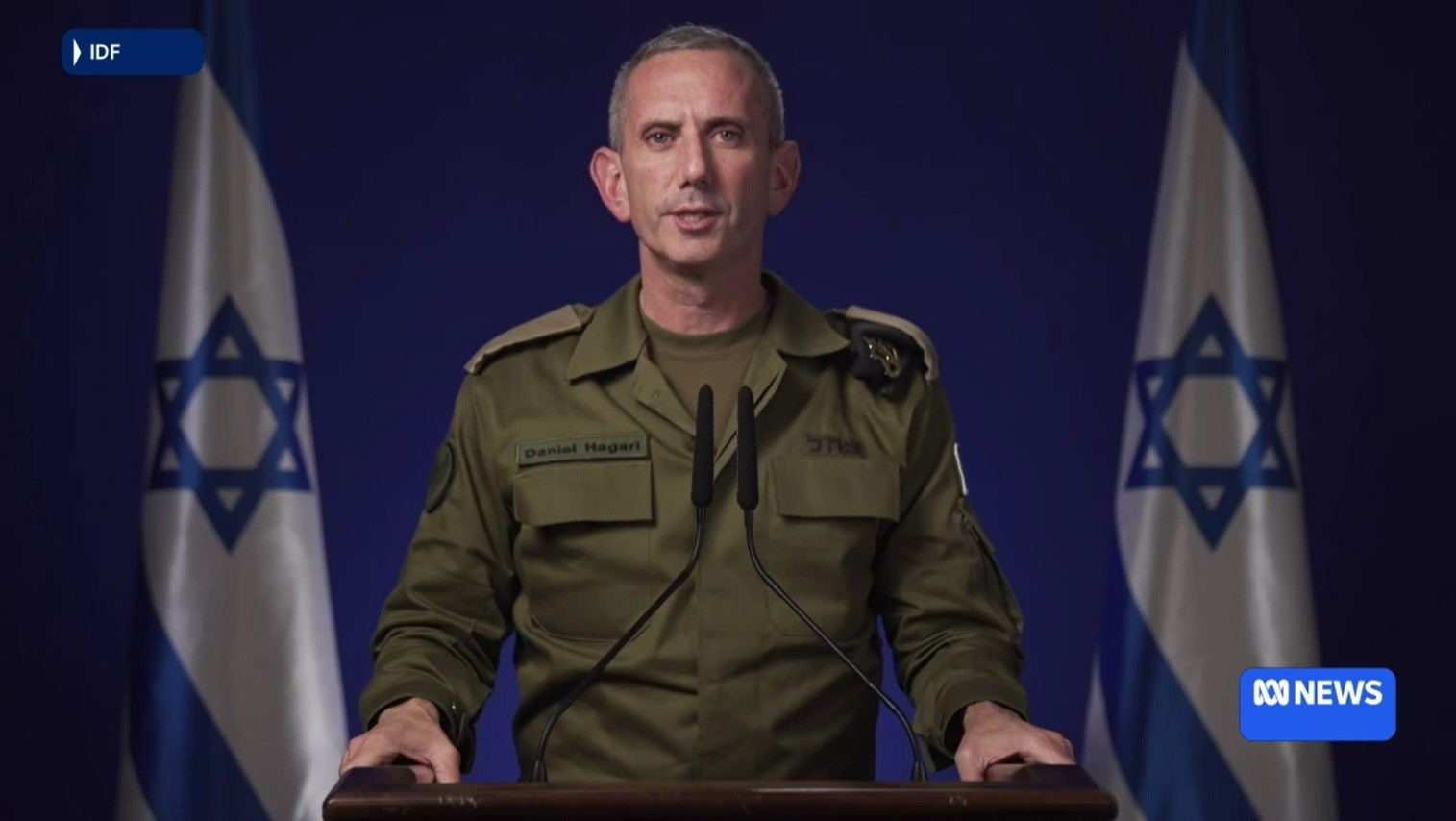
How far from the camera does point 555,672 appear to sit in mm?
2004

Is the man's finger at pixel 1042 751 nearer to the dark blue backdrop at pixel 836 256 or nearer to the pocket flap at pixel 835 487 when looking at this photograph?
the pocket flap at pixel 835 487

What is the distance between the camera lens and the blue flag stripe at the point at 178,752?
9.85 ft

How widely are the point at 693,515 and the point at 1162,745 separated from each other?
1.37 metres

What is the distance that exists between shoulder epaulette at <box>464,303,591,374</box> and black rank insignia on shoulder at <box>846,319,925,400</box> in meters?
0.33

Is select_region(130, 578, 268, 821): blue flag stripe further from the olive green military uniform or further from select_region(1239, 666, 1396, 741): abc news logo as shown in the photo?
select_region(1239, 666, 1396, 741): abc news logo

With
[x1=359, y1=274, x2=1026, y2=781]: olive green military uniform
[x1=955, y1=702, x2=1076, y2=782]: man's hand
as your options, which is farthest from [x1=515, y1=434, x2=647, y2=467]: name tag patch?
[x1=955, y1=702, x2=1076, y2=782]: man's hand

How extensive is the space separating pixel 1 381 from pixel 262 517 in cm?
68

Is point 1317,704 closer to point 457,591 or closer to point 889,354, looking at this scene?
point 889,354

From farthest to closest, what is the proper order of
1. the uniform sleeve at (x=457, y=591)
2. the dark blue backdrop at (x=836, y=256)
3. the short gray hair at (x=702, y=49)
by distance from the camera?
the dark blue backdrop at (x=836, y=256) < the short gray hair at (x=702, y=49) < the uniform sleeve at (x=457, y=591)

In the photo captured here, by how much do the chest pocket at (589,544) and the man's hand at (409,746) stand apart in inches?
11.3

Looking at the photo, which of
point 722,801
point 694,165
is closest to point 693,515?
point 694,165

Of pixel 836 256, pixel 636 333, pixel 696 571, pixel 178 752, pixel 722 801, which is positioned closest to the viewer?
pixel 722 801

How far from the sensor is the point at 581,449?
6.74ft

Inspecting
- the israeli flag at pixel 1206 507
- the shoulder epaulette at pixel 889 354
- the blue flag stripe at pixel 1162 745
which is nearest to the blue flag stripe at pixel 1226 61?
the israeli flag at pixel 1206 507
